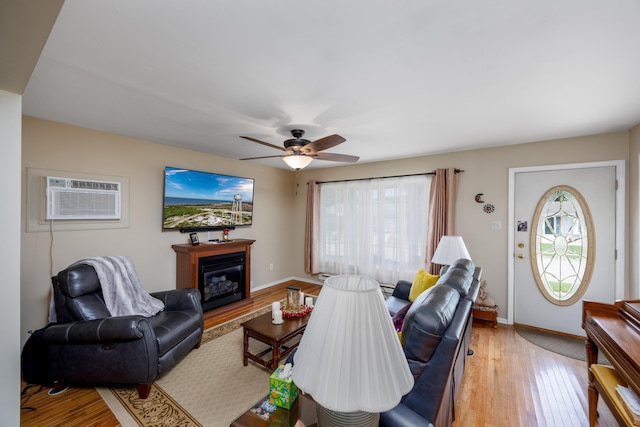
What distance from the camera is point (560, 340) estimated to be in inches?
116

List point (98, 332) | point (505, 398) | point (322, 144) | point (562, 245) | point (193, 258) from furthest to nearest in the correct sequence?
point (193, 258), point (562, 245), point (322, 144), point (505, 398), point (98, 332)

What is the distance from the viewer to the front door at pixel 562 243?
2.90 m

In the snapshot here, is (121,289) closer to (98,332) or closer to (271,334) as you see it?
(98,332)

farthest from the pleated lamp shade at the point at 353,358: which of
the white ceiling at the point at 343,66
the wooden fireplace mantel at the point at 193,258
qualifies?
the wooden fireplace mantel at the point at 193,258

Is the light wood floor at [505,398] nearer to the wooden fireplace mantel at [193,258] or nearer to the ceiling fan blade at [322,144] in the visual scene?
the wooden fireplace mantel at [193,258]

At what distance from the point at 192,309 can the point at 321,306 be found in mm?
2345

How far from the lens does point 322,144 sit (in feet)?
7.88

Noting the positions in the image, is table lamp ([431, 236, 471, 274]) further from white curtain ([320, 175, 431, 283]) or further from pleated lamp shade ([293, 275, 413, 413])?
pleated lamp shade ([293, 275, 413, 413])

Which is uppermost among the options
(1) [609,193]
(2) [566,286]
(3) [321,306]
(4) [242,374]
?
(1) [609,193]

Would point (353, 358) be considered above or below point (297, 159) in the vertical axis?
below

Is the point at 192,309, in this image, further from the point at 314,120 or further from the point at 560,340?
the point at 560,340

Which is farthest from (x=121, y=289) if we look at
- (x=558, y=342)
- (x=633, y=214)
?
(x=633, y=214)

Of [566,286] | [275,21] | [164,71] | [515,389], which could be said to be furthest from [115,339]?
[566,286]

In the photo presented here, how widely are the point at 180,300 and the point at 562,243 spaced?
14.7ft
